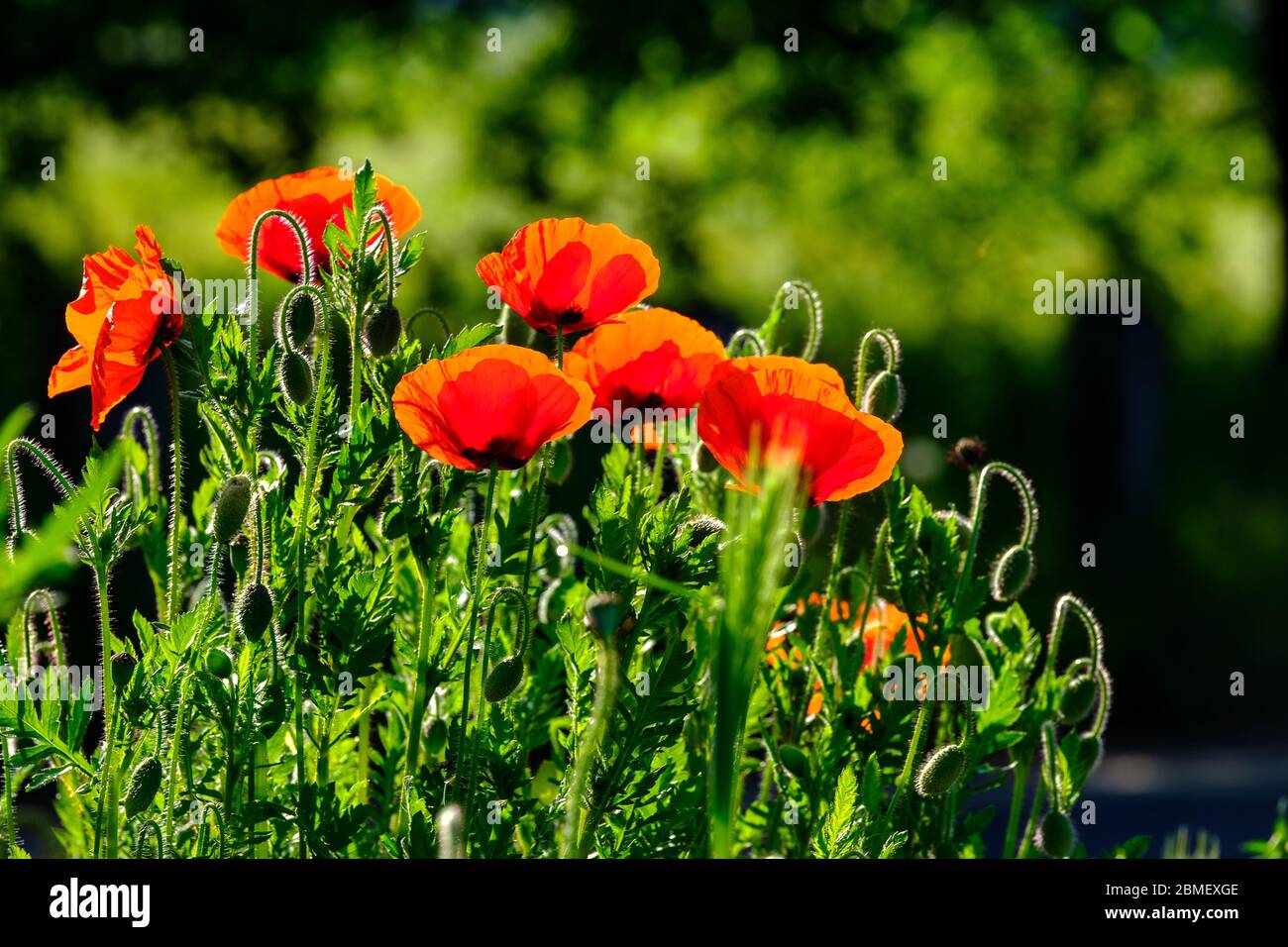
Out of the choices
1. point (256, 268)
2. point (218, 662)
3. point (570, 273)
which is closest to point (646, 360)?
point (570, 273)

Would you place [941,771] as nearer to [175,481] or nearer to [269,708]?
[269,708]

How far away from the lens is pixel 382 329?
116cm

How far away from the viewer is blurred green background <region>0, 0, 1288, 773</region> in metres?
6.66

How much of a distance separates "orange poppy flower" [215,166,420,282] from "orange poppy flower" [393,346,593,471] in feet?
0.77

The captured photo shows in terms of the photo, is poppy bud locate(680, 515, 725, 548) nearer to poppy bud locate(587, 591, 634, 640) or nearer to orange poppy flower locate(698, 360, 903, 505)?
orange poppy flower locate(698, 360, 903, 505)

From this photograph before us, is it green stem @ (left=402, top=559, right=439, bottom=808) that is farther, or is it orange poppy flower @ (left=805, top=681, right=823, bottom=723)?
orange poppy flower @ (left=805, top=681, right=823, bottom=723)

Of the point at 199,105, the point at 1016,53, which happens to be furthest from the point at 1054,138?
the point at 199,105

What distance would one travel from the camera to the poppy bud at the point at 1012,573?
4.33 feet

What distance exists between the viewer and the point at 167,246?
722 cm

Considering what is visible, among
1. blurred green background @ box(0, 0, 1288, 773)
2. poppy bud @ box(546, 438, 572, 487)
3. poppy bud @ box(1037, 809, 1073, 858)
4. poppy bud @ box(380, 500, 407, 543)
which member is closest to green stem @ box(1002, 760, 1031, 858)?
poppy bud @ box(1037, 809, 1073, 858)

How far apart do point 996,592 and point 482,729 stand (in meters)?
0.49

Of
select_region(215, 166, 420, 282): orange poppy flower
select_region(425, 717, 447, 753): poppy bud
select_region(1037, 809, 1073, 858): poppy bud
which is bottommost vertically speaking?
select_region(1037, 809, 1073, 858): poppy bud

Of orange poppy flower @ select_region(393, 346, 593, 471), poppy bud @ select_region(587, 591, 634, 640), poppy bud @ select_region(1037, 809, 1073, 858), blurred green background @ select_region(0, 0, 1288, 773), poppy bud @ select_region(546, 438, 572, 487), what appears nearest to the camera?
poppy bud @ select_region(587, 591, 634, 640)
